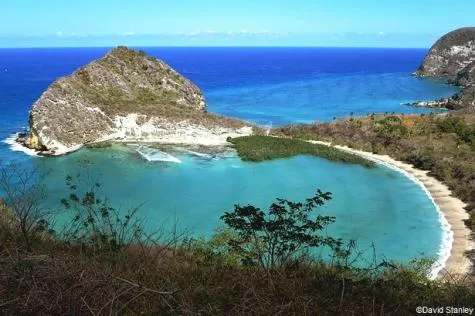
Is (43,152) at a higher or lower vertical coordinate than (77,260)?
lower

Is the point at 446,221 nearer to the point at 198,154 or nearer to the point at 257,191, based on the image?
the point at 257,191

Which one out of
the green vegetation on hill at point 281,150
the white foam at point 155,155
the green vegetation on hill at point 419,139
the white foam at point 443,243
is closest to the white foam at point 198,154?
the white foam at point 155,155

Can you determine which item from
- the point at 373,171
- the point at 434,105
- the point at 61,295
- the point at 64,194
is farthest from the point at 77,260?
the point at 434,105

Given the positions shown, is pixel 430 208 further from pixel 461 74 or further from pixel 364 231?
pixel 461 74

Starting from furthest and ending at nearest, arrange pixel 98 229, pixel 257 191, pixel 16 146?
1. pixel 16 146
2. pixel 257 191
3. pixel 98 229

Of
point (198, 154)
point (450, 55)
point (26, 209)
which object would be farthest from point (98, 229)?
point (450, 55)

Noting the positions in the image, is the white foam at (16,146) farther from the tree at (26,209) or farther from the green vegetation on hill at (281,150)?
the tree at (26,209)
